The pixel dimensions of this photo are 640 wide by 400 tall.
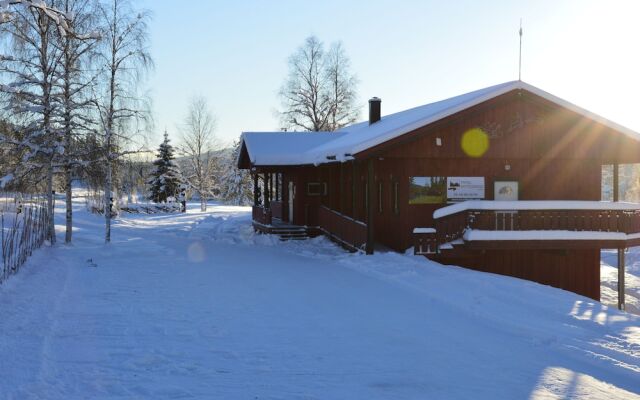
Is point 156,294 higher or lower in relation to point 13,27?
lower

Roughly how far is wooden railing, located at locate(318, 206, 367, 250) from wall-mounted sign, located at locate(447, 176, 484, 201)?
3223mm

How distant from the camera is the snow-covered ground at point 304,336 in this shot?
570 centimetres

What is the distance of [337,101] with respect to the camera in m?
45.7

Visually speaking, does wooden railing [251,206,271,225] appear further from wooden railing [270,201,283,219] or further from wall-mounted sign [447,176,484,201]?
wall-mounted sign [447,176,484,201]

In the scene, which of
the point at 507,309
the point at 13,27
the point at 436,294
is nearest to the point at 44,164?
the point at 13,27

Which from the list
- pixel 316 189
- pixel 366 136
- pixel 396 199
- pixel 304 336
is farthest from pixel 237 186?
pixel 304 336

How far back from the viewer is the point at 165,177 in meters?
53.8

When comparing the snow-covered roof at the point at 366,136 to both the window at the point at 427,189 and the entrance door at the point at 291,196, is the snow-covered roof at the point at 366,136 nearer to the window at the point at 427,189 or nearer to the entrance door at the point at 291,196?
the entrance door at the point at 291,196

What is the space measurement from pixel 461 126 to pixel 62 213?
2630cm

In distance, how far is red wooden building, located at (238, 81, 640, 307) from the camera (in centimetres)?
1550

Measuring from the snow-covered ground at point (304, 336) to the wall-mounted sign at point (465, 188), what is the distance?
13.6ft

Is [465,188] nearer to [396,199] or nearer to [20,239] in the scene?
[396,199]

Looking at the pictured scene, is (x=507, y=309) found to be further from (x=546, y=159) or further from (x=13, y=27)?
(x=13, y=27)

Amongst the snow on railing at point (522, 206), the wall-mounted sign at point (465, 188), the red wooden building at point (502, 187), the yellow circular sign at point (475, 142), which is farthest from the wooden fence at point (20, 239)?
the yellow circular sign at point (475, 142)
